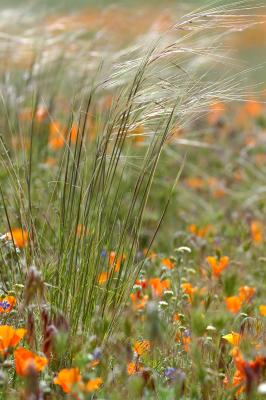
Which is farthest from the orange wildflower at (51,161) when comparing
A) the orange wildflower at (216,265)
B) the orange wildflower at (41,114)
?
the orange wildflower at (216,265)

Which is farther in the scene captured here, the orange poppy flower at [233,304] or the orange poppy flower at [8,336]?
the orange poppy flower at [233,304]

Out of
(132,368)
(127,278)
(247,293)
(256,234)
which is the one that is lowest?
(256,234)

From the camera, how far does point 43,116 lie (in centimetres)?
436

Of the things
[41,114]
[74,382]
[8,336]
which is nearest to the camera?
[74,382]

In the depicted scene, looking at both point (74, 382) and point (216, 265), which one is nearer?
point (74, 382)

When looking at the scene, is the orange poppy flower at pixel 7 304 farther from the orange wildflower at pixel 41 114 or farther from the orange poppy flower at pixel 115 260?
the orange wildflower at pixel 41 114

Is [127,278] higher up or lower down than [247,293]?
higher up

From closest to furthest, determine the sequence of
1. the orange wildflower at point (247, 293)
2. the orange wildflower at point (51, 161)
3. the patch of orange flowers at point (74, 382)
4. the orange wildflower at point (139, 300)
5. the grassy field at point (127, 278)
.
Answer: the patch of orange flowers at point (74, 382), the grassy field at point (127, 278), the orange wildflower at point (139, 300), the orange wildflower at point (247, 293), the orange wildflower at point (51, 161)

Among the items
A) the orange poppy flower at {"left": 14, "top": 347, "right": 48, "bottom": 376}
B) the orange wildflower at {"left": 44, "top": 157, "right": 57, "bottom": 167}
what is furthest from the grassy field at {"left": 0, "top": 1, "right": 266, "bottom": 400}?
the orange wildflower at {"left": 44, "top": 157, "right": 57, "bottom": 167}

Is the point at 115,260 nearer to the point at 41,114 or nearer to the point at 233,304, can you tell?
the point at 233,304

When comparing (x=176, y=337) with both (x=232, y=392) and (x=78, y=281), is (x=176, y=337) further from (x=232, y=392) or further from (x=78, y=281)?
(x=232, y=392)

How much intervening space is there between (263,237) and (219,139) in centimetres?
208

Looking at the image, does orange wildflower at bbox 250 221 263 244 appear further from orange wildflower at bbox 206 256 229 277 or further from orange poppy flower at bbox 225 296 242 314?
orange poppy flower at bbox 225 296 242 314

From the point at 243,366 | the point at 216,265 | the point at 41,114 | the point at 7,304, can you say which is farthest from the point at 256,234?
the point at 243,366
